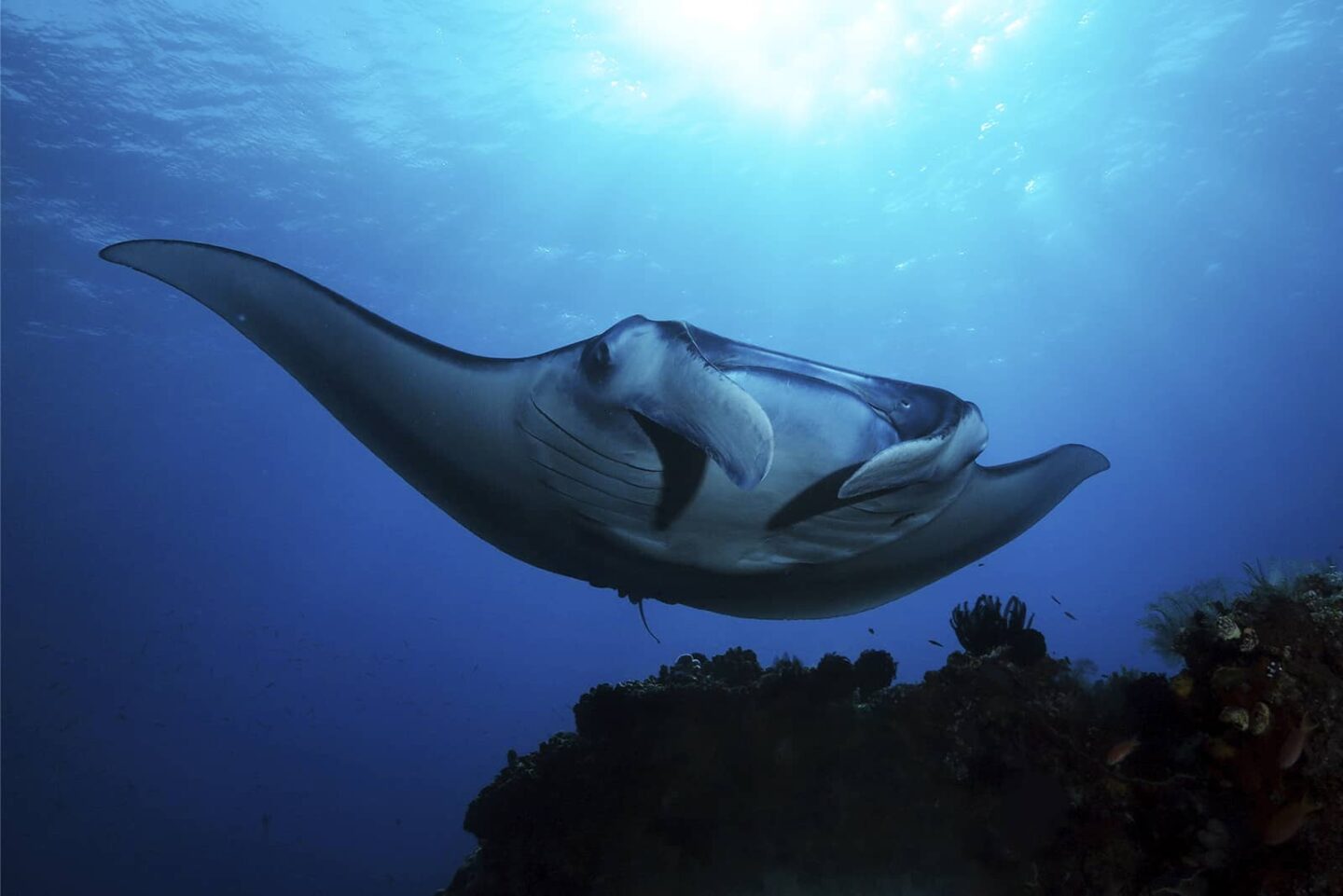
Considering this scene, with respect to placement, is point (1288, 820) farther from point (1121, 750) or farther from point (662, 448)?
point (662, 448)

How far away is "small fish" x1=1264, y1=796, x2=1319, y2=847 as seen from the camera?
98.0 inches

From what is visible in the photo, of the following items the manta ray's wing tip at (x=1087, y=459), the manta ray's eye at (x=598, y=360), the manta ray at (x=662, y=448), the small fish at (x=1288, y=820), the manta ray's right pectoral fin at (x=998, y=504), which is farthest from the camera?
the manta ray's wing tip at (x=1087, y=459)

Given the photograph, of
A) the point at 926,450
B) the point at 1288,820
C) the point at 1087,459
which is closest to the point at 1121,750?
the point at 1288,820

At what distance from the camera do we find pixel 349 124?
58.3 feet

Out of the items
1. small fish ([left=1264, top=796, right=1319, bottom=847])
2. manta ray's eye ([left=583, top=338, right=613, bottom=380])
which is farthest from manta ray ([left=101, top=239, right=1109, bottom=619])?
small fish ([left=1264, top=796, right=1319, bottom=847])

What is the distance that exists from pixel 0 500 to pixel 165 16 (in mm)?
36997

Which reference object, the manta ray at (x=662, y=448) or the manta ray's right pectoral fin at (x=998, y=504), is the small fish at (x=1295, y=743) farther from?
the manta ray at (x=662, y=448)

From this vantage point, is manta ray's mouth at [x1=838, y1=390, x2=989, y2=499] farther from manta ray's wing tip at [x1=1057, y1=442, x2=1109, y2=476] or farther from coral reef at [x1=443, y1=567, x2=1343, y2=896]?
coral reef at [x1=443, y1=567, x2=1343, y2=896]

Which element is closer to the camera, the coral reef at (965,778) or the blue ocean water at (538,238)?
the coral reef at (965,778)

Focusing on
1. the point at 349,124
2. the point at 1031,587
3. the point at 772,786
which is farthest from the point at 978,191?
the point at 1031,587

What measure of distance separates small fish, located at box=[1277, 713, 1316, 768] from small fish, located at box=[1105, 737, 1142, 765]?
533mm

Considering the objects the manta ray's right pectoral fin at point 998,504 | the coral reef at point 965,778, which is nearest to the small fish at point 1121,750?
the coral reef at point 965,778

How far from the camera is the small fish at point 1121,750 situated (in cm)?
303

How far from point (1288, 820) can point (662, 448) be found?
2.88 m
